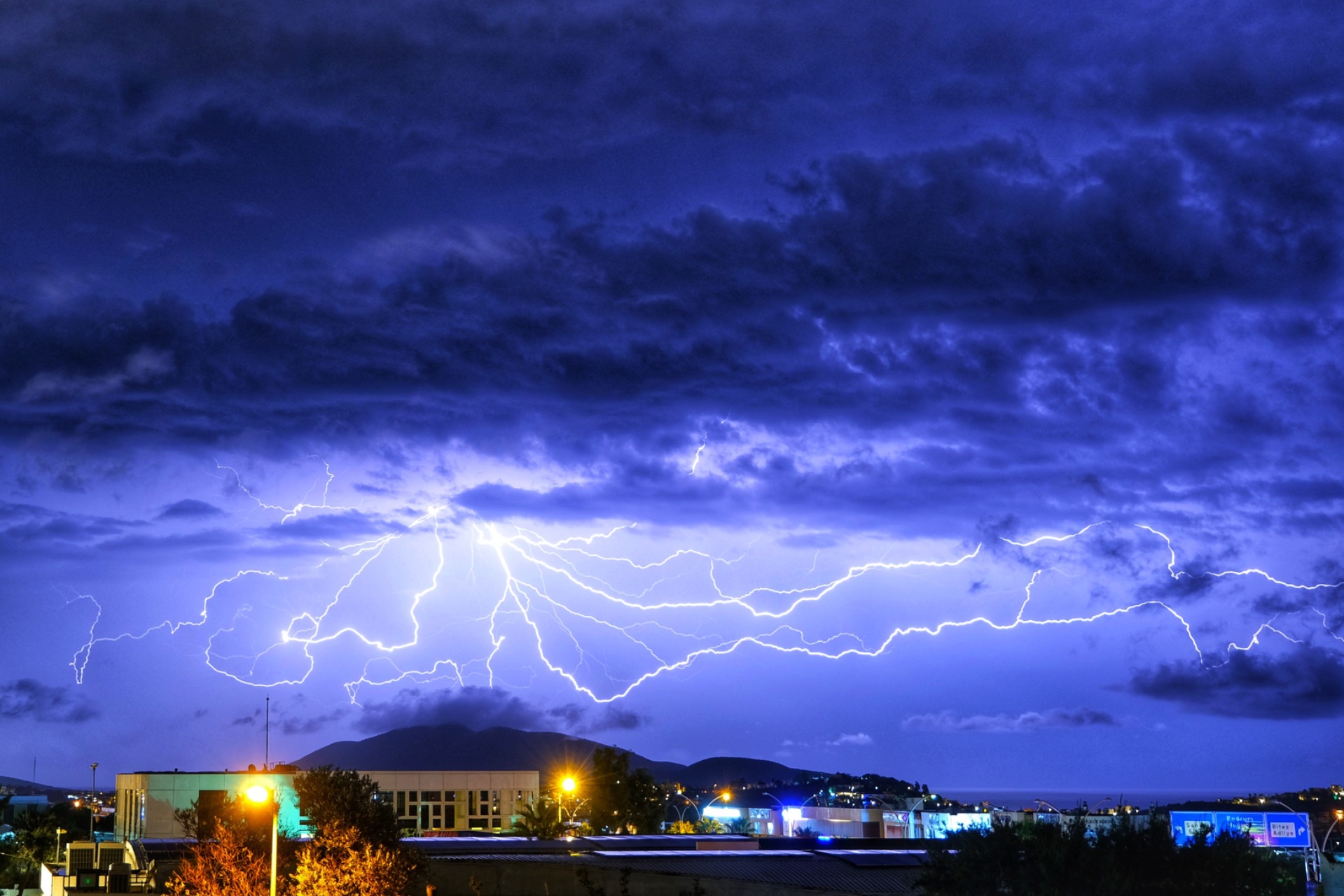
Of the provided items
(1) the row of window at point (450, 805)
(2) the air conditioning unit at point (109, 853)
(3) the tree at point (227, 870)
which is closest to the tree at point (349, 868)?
(3) the tree at point (227, 870)

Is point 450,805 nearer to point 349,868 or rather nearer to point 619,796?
point 619,796

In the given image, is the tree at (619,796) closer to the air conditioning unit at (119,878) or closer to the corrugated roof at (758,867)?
the air conditioning unit at (119,878)

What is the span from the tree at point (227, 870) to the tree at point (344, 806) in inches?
77.9

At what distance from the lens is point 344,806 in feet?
105

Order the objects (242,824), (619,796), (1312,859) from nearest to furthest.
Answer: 1. (242,824)
2. (1312,859)
3. (619,796)

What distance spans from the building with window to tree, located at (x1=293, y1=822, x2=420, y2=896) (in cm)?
5336

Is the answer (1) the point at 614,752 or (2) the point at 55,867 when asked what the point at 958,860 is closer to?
(2) the point at 55,867

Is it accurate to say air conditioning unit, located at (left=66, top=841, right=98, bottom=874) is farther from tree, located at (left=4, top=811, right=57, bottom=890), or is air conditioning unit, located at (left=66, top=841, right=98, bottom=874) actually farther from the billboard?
the billboard

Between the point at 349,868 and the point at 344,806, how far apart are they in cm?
161

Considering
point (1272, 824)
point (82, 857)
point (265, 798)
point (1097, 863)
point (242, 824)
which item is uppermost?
point (265, 798)

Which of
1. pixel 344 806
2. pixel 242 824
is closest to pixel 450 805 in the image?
pixel 242 824

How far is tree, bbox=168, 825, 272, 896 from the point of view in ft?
107

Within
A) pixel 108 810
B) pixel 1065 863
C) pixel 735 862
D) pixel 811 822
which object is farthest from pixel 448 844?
pixel 108 810

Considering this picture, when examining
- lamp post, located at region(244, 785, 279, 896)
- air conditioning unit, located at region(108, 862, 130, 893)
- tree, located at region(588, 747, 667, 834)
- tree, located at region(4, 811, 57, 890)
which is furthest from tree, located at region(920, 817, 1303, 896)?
tree, located at region(4, 811, 57, 890)
